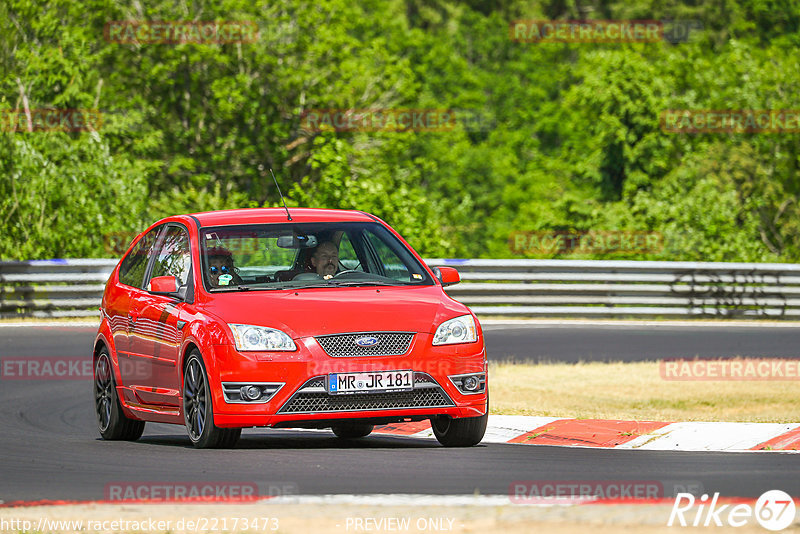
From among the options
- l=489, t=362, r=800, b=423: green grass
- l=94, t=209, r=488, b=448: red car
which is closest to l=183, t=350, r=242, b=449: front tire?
l=94, t=209, r=488, b=448: red car

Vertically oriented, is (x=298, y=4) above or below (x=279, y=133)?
above

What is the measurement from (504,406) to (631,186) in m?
32.2

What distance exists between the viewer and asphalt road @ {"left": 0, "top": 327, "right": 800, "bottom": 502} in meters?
7.57

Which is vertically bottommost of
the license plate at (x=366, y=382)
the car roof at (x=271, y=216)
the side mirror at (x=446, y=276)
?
the license plate at (x=366, y=382)

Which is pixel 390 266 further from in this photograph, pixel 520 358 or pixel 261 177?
pixel 261 177

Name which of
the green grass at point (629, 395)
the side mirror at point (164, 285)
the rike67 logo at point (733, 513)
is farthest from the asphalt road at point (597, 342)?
the rike67 logo at point (733, 513)

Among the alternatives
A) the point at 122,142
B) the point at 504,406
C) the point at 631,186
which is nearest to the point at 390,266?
the point at 504,406

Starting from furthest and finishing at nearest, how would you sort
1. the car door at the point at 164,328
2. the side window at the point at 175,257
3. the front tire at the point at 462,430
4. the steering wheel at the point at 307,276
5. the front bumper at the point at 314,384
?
the side window at the point at 175,257, the steering wheel at the point at 307,276, the car door at the point at 164,328, the front tire at the point at 462,430, the front bumper at the point at 314,384

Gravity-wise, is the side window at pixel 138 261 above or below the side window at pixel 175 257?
below

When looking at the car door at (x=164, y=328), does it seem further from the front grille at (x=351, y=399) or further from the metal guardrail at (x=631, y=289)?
the metal guardrail at (x=631, y=289)

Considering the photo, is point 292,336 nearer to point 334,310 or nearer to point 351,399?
point 334,310

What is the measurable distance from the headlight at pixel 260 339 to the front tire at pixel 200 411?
0.33 meters

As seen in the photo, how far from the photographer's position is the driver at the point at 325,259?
→ 1015 cm

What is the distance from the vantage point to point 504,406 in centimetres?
1275
